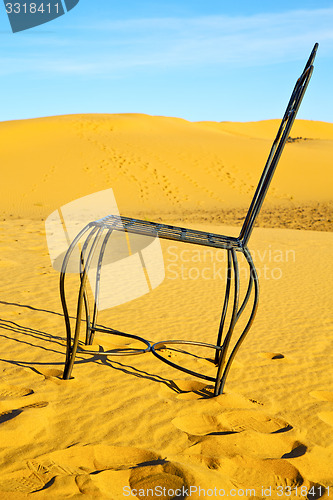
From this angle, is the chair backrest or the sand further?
the chair backrest

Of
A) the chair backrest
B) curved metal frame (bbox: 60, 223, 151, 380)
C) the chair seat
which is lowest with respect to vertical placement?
curved metal frame (bbox: 60, 223, 151, 380)

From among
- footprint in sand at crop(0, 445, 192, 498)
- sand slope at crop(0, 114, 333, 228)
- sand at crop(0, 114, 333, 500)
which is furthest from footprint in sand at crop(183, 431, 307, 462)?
sand slope at crop(0, 114, 333, 228)

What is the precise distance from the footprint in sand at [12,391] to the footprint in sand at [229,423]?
97cm

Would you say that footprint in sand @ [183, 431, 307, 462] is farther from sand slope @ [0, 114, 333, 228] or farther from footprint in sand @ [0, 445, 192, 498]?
sand slope @ [0, 114, 333, 228]

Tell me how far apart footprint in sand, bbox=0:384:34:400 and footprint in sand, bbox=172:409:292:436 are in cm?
97

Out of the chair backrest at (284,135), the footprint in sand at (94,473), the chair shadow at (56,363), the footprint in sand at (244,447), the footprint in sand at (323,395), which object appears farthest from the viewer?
the chair shadow at (56,363)

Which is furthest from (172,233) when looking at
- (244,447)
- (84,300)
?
(244,447)

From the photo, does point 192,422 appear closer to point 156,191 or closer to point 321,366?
point 321,366

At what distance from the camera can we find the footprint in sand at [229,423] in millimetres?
2631

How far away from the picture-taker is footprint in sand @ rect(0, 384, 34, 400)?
2826mm

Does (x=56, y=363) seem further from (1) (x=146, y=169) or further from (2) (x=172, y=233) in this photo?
(1) (x=146, y=169)

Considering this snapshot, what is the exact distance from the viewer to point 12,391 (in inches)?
114

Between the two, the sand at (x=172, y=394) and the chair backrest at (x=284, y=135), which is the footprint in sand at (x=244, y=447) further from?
the chair backrest at (x=284, y=135)

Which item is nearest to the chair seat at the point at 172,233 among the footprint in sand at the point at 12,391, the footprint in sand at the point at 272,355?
the footprint in sand at the point at 12,391
